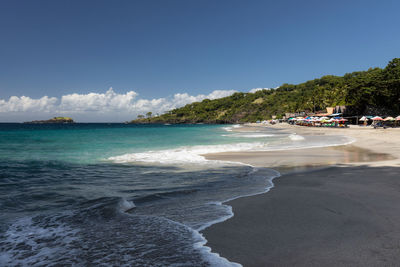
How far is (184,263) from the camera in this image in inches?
122

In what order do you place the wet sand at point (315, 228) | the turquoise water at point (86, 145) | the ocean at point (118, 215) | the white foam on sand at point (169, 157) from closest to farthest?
the wet sand at point (315, 228)
the ocean at point (118, 215)
the white foam on sand at point (169, 157)
the turquoise water at point (86, 145)

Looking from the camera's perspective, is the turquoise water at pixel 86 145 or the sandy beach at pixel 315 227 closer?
the sandy beach at pixel 315 227

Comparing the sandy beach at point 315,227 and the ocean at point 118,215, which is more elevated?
the sandy beach at point 315,227

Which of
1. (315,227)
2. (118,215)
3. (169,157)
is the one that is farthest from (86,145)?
(315,227)

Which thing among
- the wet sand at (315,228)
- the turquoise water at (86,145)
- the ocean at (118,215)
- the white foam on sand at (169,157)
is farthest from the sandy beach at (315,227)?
the turquoise water at (86,145)

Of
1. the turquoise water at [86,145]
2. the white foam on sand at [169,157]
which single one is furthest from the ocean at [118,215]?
the turquoise water at [86,145]

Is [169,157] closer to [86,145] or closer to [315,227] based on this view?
[315,227]

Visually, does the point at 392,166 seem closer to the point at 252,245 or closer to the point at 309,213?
the point at 309,213

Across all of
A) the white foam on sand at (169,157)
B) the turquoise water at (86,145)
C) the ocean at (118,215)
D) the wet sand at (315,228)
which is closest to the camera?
the wet sand at (315,228)

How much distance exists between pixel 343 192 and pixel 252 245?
3929 mm

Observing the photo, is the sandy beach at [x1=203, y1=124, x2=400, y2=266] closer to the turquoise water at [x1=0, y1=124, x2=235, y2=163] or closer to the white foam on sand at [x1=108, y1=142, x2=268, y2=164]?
the white foam on sand at [x1=108, y1=142, x2=268, y2=164]

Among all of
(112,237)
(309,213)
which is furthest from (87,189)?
(309,213)

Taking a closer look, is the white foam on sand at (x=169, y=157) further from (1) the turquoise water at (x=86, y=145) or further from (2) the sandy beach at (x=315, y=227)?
(2) the sandy beach at (x=315, y=227)

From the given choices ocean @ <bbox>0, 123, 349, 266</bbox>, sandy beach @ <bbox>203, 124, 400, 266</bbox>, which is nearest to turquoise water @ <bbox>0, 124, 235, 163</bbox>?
ocean @ <bbox>0, 123, 349, 266</bbox>
